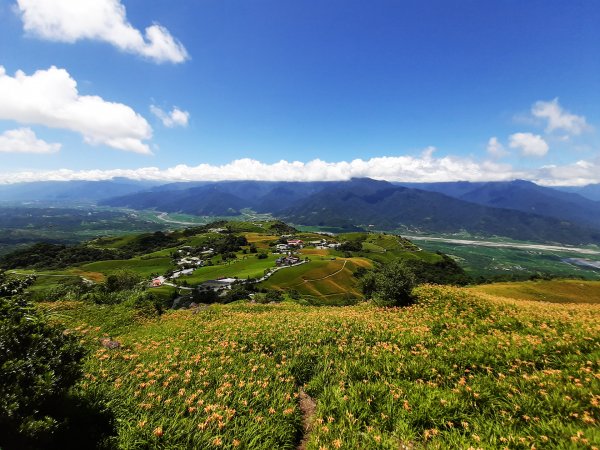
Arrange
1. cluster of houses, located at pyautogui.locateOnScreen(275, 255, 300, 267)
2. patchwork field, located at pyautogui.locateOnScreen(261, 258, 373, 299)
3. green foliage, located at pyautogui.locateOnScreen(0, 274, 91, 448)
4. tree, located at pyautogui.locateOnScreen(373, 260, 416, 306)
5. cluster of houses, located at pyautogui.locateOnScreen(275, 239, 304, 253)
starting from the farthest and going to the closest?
1. cluster of houses, located at pyautogui.locateOnScreen(275, 239, 304, 253)
2. cluster of houses, located at pyautogui.locateOnScreen(275, 255, 300, 267)
3. patchwork field, located at pyautogui.locateOnScreen(261, 258, 373, 299)
4. tree, located at pyautogui.locateOnScreen(373, 260, 416, 306)
5. green foliage, located at pyautogui.locateOnScreen(0, 274, 91, 448)

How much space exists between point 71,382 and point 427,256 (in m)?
194

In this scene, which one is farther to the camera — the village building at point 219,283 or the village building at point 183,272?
the village building at point 183,272

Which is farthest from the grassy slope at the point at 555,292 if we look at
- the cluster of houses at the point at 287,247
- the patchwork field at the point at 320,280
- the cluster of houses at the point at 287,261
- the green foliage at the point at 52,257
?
the green foliage at the point at 52,257

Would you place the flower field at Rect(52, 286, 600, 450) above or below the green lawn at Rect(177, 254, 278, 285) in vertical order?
above

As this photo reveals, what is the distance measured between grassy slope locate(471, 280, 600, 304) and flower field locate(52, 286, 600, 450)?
47252mm

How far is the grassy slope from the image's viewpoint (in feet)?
176

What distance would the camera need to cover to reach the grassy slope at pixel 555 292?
176 feet

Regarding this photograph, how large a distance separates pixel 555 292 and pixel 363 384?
2899 inches

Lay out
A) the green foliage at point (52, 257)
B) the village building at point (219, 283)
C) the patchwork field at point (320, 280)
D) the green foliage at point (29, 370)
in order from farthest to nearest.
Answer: the green foliage at point (52, 257)
the village building at point (219, 283)
the patchwork field at point (320, 280)
the green foliage at point (29, 370)

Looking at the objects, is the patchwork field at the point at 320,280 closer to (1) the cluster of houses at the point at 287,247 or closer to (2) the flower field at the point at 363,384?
(1) the cluster of houses at the point at 287,247

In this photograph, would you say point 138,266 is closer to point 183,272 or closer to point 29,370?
point 183,272

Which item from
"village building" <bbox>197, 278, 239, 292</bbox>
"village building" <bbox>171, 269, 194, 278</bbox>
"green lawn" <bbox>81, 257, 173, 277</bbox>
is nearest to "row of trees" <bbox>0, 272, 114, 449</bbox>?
"village building" <bbox>197, 278, 239, 292</bbox>

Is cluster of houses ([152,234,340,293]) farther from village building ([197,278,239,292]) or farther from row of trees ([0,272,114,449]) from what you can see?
row of trees ([0,272,114,449])

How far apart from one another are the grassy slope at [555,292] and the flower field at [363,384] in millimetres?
47252
